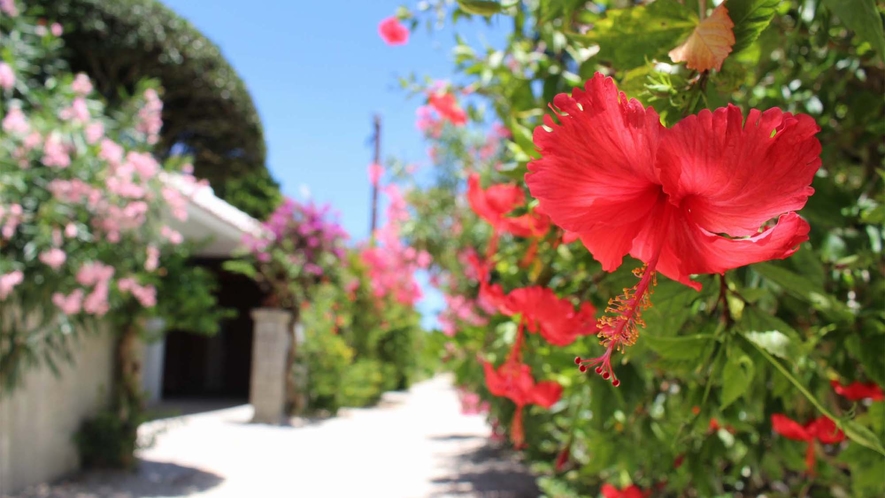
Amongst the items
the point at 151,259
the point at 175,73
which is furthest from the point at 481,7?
the point at 175,73

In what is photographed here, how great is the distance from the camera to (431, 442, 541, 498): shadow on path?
4871mm

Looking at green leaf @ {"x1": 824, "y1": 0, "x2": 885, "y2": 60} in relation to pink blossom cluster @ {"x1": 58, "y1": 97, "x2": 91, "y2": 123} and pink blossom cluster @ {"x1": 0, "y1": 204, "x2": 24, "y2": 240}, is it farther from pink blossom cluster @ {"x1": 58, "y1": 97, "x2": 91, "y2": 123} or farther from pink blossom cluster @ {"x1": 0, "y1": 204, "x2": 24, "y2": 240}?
pink blossom cluster @ {"x1": 58, "y1": 97, "x2": 91, "y2": 123}

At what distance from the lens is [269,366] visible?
788cm

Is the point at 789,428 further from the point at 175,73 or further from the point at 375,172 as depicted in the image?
the point at 175,73

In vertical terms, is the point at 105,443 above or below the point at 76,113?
below

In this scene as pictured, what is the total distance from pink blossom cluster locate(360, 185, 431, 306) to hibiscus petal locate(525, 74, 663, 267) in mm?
7525

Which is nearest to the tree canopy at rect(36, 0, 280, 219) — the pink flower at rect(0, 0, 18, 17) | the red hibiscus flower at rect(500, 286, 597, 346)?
the pink flower at rect(0, 0, 18, 17)

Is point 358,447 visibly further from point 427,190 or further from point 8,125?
point 8,125

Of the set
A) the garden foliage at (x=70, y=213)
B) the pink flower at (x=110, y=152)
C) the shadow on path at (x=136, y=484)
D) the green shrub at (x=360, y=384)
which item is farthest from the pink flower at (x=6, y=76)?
the green shrub at (x=360, y=384)

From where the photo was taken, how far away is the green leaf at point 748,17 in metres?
0.52

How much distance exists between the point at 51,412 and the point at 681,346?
15.6 ft

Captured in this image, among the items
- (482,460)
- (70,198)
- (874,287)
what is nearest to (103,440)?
(70,198)

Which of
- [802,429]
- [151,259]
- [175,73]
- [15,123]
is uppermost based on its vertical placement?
[175,73]

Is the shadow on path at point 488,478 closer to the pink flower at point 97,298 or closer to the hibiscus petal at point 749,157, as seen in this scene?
the pink flower at point 97,298
